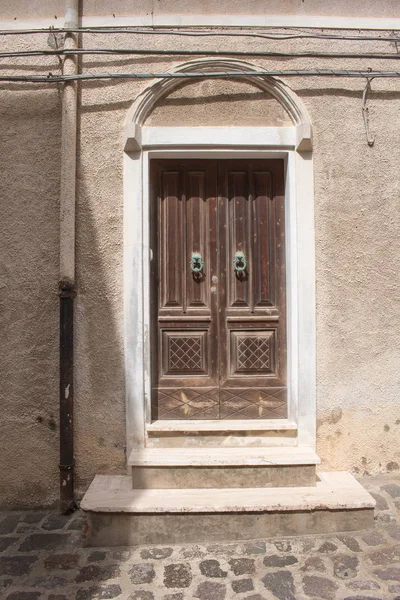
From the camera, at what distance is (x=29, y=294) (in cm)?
408

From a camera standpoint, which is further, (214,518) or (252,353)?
(252,353)

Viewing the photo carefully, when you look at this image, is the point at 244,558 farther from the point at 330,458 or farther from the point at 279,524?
the point at 330,458

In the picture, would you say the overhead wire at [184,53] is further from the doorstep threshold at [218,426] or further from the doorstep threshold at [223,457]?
the doorstep threshold at [223,457]

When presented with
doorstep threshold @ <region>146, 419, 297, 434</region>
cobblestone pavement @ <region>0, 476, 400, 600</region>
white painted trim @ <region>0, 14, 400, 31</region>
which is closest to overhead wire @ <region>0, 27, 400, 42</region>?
white painted trim @ <region>0, 14, 400, 31</region>

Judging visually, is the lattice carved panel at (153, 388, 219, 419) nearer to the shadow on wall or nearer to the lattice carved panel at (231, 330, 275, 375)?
the lattice carved panel at (231, 330, 275, 375)

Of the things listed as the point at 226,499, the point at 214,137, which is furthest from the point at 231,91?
the point at 226,499

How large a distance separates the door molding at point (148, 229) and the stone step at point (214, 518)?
24.7 inches

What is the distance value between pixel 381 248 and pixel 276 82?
1682 mm

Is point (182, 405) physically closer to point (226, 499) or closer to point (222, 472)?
point (222, 472)

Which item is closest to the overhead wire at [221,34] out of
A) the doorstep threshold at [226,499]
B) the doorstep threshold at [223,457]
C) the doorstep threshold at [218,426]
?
the doorstep threshold at [218,426]

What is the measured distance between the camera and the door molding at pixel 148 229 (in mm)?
4027

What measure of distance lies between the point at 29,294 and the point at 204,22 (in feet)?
9.17

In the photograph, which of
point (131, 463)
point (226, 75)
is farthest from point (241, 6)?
point (131, 463)

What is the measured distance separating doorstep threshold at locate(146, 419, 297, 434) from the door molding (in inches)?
1.4
